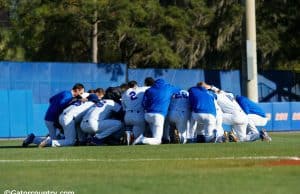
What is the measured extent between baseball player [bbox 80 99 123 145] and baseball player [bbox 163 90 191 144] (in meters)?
1.35

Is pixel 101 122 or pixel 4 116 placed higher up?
pixel 101 122

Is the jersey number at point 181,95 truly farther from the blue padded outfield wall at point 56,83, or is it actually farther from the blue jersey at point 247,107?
the blue padded outfield wall at point 56,83

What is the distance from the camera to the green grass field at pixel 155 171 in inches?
377

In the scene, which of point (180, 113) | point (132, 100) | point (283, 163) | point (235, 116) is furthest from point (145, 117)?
point (283, 163)

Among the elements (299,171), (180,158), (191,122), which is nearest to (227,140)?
(191,122)

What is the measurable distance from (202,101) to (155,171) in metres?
8.36

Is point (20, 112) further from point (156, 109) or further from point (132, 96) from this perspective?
point (156, 109)

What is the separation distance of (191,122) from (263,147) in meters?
3.56

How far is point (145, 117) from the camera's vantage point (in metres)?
20.0

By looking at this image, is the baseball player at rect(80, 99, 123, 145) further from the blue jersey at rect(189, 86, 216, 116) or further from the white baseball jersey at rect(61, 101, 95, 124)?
the blue jersey at rect(189, 86, 216, 116)

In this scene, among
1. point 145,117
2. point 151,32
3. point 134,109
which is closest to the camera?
point 145,117

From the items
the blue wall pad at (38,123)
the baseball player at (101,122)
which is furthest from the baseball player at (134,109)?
the blue wall pad at (38,123)

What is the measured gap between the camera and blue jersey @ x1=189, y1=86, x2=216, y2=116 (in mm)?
19703

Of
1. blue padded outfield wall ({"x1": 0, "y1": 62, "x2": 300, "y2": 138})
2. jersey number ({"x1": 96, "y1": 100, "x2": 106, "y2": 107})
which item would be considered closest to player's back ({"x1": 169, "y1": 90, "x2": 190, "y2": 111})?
jersey number ({"x1": 96, "y1": 100, "x2": 106, "y2": 107})
